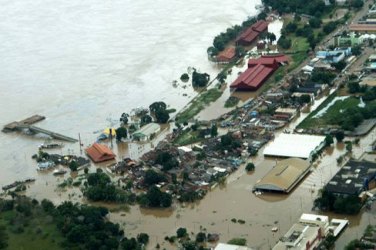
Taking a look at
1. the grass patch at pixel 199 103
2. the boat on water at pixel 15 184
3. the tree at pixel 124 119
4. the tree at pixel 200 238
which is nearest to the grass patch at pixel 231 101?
the grass patch at pixel 199 103

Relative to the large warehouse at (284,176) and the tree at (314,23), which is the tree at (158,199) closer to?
the large warehouse at (284,176)

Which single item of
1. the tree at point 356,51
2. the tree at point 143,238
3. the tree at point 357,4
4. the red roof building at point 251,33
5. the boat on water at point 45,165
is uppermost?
the tree at point 357,4

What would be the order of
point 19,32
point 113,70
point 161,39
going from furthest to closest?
point 19,32 < point 161,39 < point 113,70

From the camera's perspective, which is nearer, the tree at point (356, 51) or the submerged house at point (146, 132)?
the submerged house at point (146, 132)

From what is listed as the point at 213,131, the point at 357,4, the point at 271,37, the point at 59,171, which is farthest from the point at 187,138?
the point at 357,4

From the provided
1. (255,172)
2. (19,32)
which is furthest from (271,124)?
(19,32)

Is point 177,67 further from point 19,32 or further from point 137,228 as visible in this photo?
point 137,228

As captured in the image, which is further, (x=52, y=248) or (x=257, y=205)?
(x=257, y=205)
